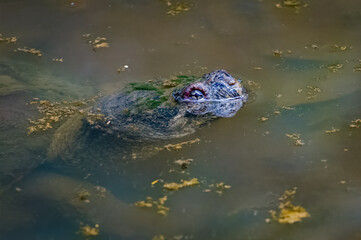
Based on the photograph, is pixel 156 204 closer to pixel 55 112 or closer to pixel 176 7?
pixel 55 112

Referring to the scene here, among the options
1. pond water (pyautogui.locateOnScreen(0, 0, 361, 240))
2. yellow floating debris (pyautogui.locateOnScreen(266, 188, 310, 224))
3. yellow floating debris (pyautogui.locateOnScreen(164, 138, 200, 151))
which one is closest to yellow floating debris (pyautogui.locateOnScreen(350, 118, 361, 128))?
pond water (pyautogui.locateOnScreen(0, 0, 361, 240))

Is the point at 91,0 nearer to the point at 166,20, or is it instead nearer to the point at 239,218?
the point at 166,20

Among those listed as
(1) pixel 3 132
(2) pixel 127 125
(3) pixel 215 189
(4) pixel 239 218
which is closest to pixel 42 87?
(1) pixel 3 132

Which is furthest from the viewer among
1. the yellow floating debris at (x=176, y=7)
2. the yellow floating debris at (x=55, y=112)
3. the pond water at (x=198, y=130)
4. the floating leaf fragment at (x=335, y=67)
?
the yellow floating debris at (x=176, y=7)

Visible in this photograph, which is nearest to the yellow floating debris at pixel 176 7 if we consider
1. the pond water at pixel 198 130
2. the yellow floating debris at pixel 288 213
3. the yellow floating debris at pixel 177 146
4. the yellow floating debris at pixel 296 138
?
the pond water at pixel 198 130

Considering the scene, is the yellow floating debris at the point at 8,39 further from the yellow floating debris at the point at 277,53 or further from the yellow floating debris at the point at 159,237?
the yellow floating debris at the point at 159,237

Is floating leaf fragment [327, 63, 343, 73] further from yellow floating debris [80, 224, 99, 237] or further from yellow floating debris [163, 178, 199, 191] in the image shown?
yellow floating debris [80, 224, 99, 237]

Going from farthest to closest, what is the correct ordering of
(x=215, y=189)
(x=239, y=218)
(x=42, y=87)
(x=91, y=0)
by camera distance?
(x=91, y=0) < (x=42, y=87) < (x=215, y=189) < (x=239, y=218)
